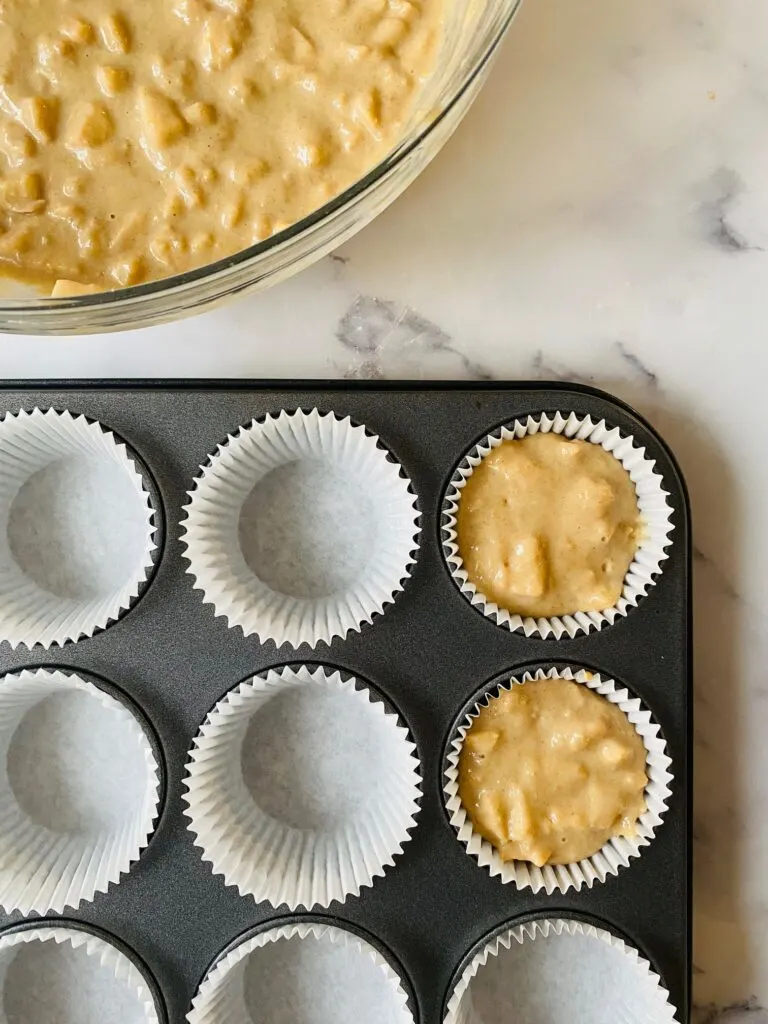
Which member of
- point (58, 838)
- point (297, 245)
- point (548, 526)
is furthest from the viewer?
point (58, 838)

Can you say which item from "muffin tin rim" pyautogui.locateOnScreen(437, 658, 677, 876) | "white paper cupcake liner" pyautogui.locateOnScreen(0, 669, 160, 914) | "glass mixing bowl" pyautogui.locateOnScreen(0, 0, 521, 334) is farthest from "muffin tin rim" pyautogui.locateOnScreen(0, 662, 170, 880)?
"glass mixing bowl" pyautogui.locateOnScreen(0, 0, 521, 334)

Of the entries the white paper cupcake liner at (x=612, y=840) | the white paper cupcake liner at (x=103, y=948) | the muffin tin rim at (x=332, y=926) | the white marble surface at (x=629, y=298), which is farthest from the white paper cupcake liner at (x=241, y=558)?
the white paper cupcake liner at (x=103, y=948)

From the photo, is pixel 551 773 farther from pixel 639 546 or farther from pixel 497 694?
pixel 639 546

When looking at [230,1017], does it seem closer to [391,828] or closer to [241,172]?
[391,828]

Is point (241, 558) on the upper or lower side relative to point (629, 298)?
lower

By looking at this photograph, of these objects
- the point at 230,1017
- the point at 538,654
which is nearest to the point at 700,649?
the point at 538,654

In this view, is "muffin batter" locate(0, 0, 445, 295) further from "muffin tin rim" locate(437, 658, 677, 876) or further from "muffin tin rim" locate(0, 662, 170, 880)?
"muffin tin rim" locate(437, 658, 677, 876)

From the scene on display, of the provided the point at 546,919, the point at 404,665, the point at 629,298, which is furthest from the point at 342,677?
the point at 629,298

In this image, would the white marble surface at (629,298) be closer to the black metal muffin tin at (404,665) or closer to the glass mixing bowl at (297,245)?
the black metal muffin tin at (404,665)
